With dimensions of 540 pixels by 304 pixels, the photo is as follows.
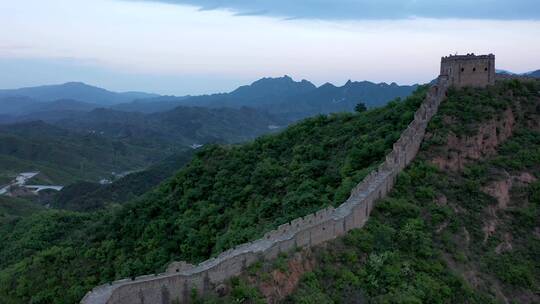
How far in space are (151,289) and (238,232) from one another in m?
12.6

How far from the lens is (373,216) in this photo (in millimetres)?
24984

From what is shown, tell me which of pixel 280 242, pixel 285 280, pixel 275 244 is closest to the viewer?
pixel 285 280

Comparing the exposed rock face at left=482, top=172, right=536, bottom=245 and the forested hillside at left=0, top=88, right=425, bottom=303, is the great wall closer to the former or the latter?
the forested hillside at left=0, top=88, right=425, bottom=303

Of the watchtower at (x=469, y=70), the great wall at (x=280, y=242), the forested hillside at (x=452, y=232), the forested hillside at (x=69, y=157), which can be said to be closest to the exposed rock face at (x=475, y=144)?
the forested hillside at (x=452, y=232)

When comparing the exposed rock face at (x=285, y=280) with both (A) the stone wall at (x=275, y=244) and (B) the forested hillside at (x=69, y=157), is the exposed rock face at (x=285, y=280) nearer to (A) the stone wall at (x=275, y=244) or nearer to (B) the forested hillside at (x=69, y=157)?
(A) the stone wall at (x=275, y=244)

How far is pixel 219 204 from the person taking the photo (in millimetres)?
36719

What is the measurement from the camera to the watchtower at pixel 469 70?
33.9 m

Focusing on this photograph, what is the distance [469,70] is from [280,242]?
65.8 ft

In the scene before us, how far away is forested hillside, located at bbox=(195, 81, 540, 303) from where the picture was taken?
1988 centimetres

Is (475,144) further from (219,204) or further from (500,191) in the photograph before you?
(219,204)

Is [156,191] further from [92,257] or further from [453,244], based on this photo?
[453,244]

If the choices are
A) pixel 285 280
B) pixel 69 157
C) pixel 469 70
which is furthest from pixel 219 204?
pixel 69 157

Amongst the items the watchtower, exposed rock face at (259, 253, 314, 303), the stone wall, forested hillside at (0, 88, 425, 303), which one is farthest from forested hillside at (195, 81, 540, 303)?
forested hillside at (0, 88, 425, 303)

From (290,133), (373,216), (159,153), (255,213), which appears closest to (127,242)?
(255,213)
